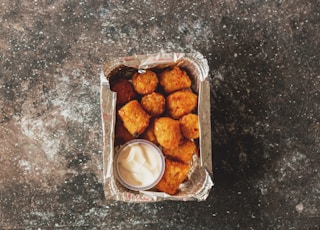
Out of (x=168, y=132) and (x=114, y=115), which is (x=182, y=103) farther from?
(x=114, y=115)

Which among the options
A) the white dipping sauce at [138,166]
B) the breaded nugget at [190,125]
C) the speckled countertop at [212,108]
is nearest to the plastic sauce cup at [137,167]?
the white dipping sauce at [138,166]

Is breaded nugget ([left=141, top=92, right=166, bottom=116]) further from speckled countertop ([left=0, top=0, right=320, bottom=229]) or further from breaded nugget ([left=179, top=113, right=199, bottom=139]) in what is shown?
speckled countertop ([left=0, top=0, right=320, bottom=229])

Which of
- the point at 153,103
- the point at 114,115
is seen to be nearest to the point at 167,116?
the point at 153,103

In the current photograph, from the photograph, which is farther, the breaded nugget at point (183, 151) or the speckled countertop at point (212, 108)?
the speckled countertop at point (212, 108)

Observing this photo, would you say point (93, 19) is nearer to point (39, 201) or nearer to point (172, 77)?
point (172, 77)

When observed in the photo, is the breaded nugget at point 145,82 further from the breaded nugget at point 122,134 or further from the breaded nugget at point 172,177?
the breaded nugget at point 172,177

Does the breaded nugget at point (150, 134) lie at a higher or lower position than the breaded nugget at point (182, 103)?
lower

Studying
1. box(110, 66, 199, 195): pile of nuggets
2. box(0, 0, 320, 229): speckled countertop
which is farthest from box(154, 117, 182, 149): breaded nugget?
box(0, 0, 320, 229): speckled countertop
